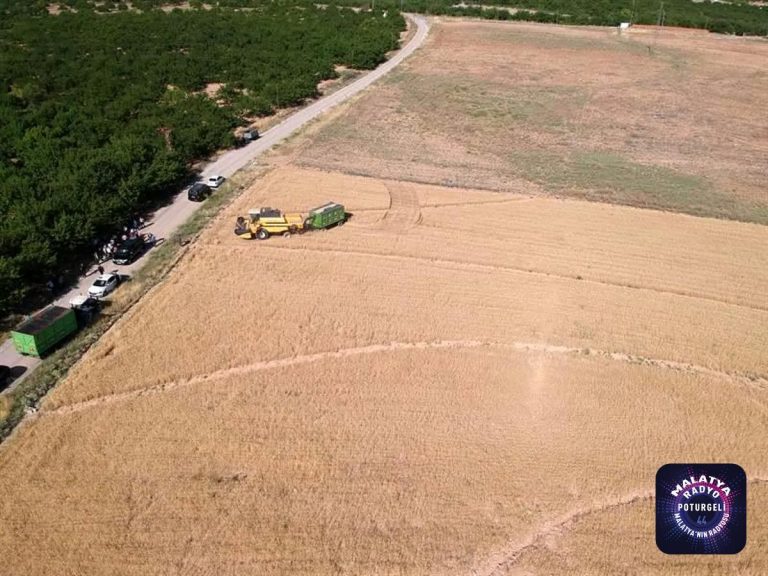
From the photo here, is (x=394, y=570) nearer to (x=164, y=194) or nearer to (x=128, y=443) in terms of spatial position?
(x=128, y=443)

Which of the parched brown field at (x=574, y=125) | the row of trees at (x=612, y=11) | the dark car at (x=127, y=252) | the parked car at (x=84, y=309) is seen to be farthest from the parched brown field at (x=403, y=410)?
the row of trees at (x=612, y=11)

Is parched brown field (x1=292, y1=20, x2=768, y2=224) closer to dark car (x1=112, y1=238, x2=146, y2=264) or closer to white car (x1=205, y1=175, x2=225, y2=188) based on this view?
white car (x1=205, y1=175, x2=225, y2=188)

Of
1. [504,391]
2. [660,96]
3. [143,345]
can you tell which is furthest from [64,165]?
[660,96]

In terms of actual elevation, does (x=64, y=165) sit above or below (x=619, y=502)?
above

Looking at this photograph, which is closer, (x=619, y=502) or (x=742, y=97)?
(x=619, y=502)

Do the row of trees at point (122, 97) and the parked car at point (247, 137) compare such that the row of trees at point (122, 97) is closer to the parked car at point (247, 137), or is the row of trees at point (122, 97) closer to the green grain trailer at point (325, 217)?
the parked car at point (247, 137)

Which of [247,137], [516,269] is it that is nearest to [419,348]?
[516,269]
